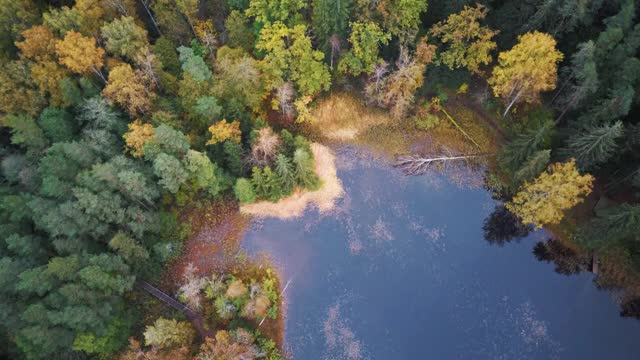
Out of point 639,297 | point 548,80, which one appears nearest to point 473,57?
point 548,80

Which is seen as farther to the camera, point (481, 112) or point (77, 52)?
point (481, 112)

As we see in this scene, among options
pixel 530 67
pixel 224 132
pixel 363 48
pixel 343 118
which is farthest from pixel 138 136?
pixel 530 67

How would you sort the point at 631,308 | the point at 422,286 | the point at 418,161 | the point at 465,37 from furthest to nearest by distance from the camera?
the point at 418,161, the point at 465,37, the point at 422,286, the point at 631,308

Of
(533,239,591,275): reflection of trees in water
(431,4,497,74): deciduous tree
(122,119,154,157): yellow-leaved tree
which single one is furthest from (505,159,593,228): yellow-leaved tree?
(122,119,154,157): yellow-leaved tree

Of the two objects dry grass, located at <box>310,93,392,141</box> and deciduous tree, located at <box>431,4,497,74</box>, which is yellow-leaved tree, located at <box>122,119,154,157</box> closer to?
dry grass, located at <box>310,93,392,141</box>

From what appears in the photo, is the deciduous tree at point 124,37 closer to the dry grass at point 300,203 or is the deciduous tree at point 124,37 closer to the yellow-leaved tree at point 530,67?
the dry grass at point 300,203

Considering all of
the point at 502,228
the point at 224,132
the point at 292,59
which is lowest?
the point at 502,228

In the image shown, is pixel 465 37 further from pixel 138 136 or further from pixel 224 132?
pixel 138 136
